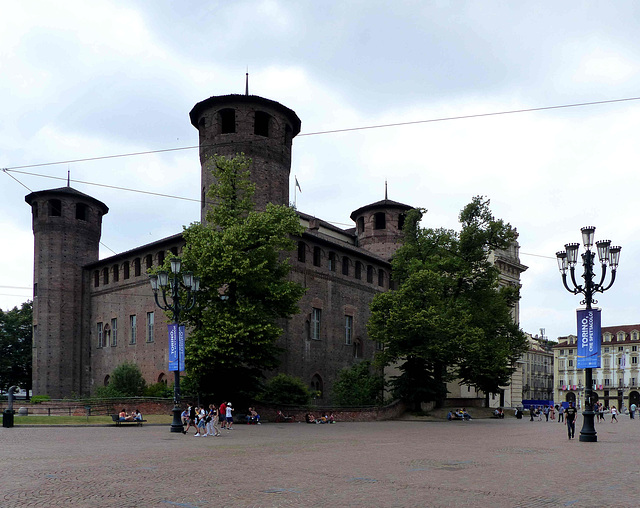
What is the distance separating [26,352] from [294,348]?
→ 31.2 m

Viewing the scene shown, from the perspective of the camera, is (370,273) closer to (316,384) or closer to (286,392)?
(316,384)

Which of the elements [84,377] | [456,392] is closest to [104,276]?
[84,377]

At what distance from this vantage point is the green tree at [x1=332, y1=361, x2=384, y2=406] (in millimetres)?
40656

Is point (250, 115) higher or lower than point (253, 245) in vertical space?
higher

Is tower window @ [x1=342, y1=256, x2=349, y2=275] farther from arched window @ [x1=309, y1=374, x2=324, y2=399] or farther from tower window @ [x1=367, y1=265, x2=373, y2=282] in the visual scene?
arched window @ [x1=309, y1=374, x2=324, y2=399]

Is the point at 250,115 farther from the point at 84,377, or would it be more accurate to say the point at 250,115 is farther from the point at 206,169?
the point at 84,377

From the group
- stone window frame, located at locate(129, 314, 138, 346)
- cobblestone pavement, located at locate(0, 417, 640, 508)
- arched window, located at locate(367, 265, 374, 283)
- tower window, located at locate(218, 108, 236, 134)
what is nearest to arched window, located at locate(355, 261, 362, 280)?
arched window, located at locate(367, 265, 374, 283)

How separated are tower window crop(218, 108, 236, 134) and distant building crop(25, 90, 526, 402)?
0.06 meters

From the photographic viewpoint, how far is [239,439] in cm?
2086

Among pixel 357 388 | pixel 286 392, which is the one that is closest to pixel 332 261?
pixel 357 388

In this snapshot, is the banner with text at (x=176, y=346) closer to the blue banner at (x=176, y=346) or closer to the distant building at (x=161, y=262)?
the blue banner at (x=176, y=346)

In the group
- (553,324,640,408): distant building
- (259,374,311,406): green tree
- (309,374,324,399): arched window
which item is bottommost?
(553,324,640,408): distant building

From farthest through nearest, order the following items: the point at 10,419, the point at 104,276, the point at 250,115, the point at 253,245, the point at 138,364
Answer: the point at 104,276
the point at 138,364
the point at 250,115
the point at 253,245
the point at 10,419

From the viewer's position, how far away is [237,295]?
104 ft
